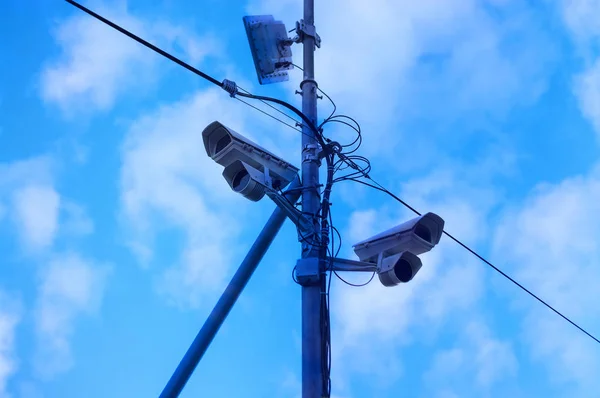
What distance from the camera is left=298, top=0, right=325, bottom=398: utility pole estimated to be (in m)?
4.02

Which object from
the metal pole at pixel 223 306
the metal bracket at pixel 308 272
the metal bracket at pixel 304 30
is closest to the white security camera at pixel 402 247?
the metal bracket at pixel 308 272

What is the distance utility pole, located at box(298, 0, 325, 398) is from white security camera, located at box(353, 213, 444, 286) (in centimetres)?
40

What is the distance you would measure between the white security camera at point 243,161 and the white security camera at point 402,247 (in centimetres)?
82

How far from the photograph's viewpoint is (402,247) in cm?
435

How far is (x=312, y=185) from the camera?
4758 mm

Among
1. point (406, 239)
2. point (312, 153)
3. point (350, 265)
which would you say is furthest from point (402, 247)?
point (312, 153)

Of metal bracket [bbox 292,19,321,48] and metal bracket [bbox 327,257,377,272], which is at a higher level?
metal bracket [bbox 292,19,321,48]

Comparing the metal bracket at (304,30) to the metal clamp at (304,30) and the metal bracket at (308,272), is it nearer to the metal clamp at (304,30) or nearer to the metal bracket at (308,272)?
the metal clamp at (304,30)

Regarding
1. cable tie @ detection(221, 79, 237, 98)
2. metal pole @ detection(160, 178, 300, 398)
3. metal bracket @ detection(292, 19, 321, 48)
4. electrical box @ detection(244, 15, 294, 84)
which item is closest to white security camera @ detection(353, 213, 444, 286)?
metal pole @ detection(160, 178, 300, 398)

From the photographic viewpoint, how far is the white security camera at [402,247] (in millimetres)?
4324

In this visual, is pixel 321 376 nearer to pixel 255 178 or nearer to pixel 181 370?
pixel 255 178

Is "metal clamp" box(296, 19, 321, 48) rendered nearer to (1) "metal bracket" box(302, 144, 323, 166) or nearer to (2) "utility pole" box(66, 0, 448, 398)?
(2) "utility pole" box(66, 0, 448, 398)

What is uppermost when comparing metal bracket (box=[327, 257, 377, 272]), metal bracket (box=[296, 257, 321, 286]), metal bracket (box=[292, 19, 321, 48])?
metal bracket (box=[292, 19, 321, 48])

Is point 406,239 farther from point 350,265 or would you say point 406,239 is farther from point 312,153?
point 312,153
